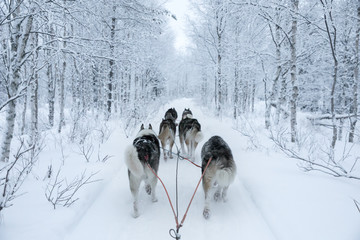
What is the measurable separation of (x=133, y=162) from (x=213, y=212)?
4.94 feet

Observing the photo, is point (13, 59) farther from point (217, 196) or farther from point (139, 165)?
point (217, 196)

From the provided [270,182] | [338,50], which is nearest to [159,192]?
[270,182]

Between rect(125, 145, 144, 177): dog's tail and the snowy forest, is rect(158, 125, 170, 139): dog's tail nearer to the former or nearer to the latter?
the snowy forest

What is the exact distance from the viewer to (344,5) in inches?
316

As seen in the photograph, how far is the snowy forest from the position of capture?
10.2ft

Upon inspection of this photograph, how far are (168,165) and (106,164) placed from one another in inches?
62.1

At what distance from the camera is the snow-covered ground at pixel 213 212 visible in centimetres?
209

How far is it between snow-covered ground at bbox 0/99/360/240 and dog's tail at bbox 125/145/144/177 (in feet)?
2.52

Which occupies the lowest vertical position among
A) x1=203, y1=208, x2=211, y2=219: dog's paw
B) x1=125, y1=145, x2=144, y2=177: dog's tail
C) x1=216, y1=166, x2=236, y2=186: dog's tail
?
x1=203, y1=208, x2=211, y2=219: dog's paw

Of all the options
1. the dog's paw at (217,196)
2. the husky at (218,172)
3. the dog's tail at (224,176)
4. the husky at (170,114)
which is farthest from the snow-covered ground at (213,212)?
the husky at (170,114)

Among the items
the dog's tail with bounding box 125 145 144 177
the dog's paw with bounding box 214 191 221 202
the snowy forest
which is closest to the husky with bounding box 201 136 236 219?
the dog's paw with bounding box 214 191 221 202

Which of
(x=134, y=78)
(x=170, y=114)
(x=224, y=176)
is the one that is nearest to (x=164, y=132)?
(x=170, y=114)

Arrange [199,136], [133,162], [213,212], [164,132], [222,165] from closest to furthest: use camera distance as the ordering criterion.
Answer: [133,162], [222,165], [213,212], [199,136], [164,132]

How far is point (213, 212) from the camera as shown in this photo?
9.12 ft
